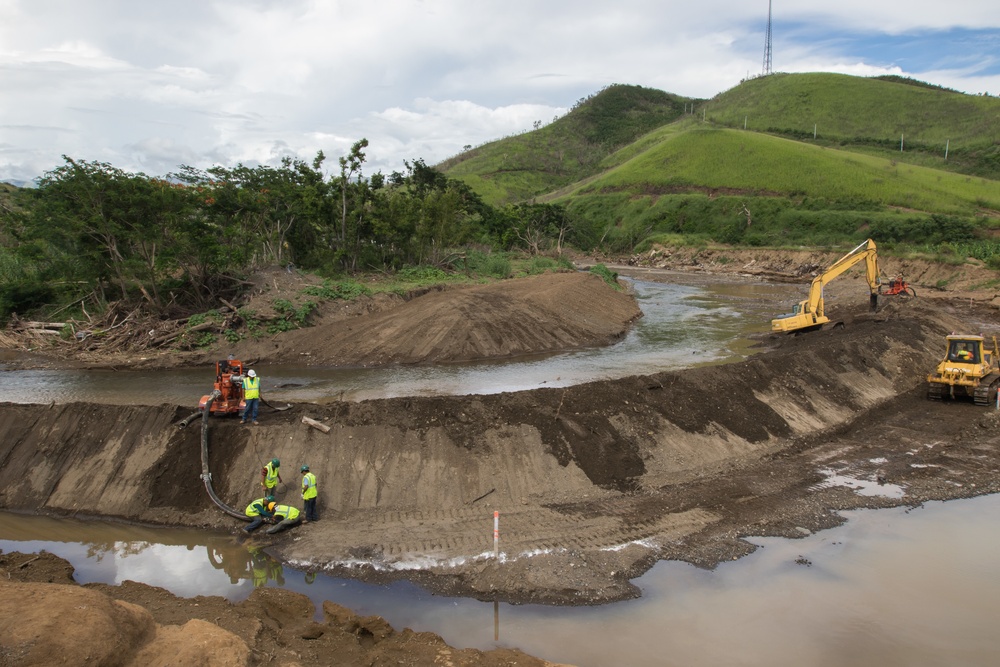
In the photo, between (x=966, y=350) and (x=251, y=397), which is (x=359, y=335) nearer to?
(x=251, y=397)

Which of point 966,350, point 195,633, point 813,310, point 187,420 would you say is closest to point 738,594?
point 195,633

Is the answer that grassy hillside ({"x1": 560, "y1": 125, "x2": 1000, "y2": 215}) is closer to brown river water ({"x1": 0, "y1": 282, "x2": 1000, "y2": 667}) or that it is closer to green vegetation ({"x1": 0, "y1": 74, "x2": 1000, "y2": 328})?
green vegetation ({"x1": 0, "y1": 74, "x2": 1000, "y2": 328})

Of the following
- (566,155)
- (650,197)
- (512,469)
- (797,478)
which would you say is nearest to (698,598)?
(512,469)

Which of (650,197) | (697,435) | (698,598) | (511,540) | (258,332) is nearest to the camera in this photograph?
(698,598)

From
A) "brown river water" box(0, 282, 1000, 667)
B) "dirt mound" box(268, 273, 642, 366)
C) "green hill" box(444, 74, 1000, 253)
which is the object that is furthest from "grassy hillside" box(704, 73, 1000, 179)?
"brown river water" box(0, 282, 1000, 667)

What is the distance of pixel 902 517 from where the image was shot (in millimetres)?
13266

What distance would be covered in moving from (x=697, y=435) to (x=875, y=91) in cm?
12602

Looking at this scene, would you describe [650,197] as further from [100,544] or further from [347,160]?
[100,544]

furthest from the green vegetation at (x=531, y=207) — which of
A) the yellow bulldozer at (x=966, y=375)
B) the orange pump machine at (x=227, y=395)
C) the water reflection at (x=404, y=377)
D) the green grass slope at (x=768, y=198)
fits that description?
the yellow bulldozer at (x=966, y=375)

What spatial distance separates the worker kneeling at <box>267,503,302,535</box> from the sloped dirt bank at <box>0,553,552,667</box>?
79.0 inches

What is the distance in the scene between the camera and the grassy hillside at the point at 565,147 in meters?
122

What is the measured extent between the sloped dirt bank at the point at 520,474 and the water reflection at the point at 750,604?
0.45m

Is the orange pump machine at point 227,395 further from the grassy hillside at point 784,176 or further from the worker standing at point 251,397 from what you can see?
the grassy hillside at point 784,176

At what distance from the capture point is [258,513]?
1231cm
